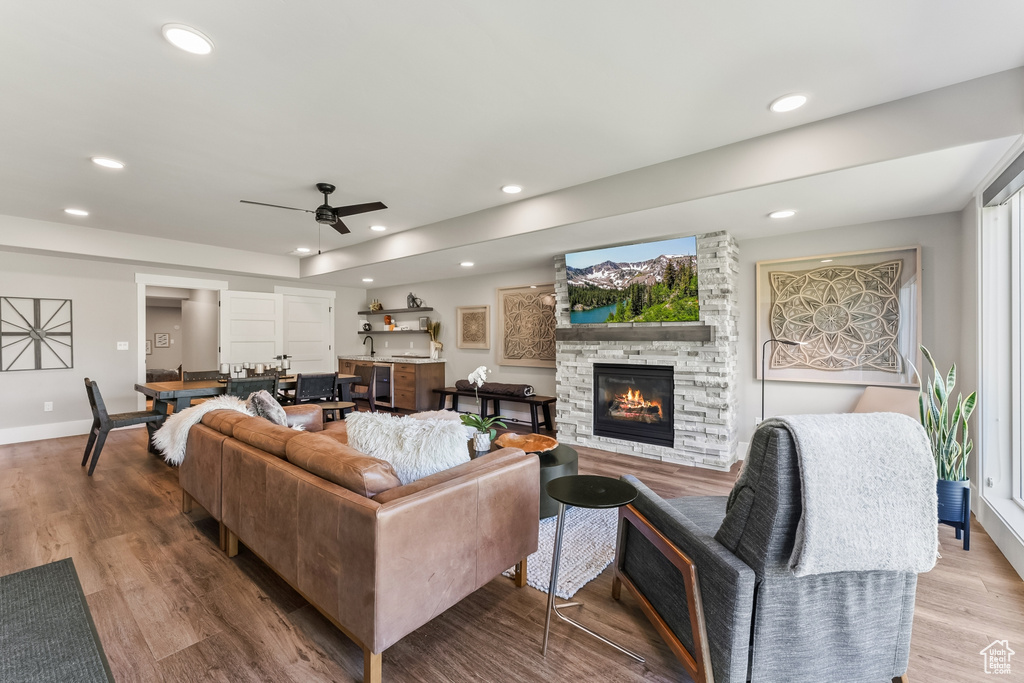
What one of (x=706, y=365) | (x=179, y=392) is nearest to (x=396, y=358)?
(x=179, y=392)

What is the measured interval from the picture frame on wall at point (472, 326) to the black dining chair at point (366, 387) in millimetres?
1390

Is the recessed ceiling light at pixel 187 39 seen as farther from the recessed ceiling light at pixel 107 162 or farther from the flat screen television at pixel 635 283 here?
the flat screen television at pixel 635 283

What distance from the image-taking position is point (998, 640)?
5.73 ft

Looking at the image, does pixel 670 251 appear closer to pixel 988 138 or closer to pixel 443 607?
pixel 988 138

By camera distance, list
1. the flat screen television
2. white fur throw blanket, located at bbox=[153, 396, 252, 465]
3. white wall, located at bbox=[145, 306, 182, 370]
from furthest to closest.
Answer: white wall, located at bbox=[145, 306, 182, 370] → the flat screen television → white fur throw blanket, located at bbox=[153, 396, 252, 465]

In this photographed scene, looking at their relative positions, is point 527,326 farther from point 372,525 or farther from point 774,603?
point 774,603

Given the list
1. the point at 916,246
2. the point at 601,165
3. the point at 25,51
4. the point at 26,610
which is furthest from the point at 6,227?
the point at 916,246

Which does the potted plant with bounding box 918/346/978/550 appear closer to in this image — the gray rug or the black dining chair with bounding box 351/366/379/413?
the gray rug

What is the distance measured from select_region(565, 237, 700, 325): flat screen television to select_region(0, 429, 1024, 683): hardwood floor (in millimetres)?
2492

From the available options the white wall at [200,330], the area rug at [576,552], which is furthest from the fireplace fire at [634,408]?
the white wall at [200,330]

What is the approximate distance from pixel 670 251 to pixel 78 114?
430cm

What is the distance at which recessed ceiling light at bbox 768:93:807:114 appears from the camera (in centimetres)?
225

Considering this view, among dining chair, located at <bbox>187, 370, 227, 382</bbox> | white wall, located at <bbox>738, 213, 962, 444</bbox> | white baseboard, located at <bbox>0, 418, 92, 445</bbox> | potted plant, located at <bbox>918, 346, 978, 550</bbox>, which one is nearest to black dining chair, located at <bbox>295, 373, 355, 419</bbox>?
dining chair, located at <bbox>187, 370, 227, 382</bbox>

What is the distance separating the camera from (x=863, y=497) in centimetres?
118
